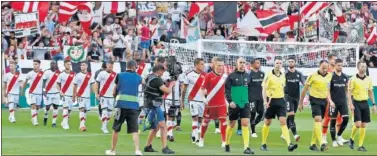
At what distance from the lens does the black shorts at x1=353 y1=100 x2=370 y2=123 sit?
81.9 feet

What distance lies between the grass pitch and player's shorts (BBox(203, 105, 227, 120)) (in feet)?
2.60

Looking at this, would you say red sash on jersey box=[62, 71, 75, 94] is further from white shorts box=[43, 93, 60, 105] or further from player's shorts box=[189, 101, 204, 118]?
player's shorts box=[189, 101, 204, 118]

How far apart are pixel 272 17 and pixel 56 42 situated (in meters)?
8.71

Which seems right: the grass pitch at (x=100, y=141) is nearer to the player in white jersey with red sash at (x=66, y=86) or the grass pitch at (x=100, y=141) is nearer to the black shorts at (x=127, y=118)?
the player in white jersey with red sash at (x=66, y=86)

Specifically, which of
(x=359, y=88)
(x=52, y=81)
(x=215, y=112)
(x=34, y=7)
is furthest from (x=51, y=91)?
(x=359, y=88)

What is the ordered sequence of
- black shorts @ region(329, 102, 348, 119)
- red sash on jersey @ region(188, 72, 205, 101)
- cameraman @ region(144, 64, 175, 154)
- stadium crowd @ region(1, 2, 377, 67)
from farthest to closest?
stadium crowd @ region(1, 2, 377, 67) → red sash on jersey @ region(188, 72, 205, 101) → black shorts @ region(329, 102, 348, 119) → cameraman @ region(144, 64, 175, 154)

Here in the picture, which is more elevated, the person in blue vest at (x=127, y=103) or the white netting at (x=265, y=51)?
the white netting at (x=265, y=51)

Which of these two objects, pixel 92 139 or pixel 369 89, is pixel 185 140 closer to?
pixel 92 139

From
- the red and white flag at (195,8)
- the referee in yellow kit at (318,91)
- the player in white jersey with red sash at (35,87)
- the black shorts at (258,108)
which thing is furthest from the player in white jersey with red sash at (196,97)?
the red and white flag at (195,8)

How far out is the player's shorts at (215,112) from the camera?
79.0ft

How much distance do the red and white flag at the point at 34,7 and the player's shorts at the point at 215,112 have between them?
1676 cm

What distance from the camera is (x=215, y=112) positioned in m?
24.3

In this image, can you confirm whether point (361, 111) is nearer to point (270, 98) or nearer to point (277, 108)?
point (277, 108)

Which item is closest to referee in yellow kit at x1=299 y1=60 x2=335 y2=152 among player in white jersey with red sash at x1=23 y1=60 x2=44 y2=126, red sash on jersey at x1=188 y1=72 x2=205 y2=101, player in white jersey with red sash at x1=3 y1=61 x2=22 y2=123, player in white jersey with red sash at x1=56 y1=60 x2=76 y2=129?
red sash on jersey at x1=188 y1=72 x2=205 y2=101
